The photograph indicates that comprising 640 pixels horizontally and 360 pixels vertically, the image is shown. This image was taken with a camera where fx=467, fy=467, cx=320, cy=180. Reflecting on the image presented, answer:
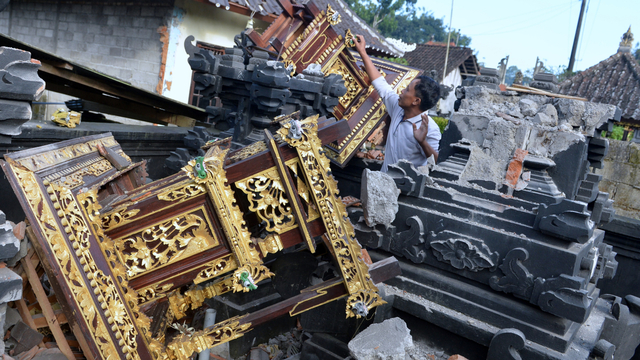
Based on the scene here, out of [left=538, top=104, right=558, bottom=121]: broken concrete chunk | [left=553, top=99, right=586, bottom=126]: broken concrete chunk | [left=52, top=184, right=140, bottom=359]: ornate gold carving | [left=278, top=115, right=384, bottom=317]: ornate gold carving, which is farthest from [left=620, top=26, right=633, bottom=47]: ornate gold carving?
[left=52, top=184, right=140, bottom=359]: ornate gold carving

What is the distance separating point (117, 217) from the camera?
2248 millimetres

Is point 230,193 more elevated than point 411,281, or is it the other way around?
point 230,193

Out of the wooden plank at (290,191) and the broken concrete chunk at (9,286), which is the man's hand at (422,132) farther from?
the broken concrete chunk at (9,286)

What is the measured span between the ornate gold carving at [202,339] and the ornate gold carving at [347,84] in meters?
3.45

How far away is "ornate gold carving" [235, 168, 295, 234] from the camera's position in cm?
238

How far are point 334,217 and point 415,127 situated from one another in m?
2.28

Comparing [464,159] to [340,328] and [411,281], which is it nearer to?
[411,281]

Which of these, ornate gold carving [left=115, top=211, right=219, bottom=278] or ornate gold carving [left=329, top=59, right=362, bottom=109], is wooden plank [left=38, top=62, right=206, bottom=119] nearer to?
ornate gold carving [left=329, top=59, right=362, bottom=109]

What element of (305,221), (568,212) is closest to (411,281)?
(568,212)

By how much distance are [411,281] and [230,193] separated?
5.93ft

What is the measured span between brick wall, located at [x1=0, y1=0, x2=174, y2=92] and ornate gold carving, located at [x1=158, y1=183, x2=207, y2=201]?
23.5 feet

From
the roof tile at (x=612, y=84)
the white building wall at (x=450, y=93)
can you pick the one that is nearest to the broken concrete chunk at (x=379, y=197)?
the roof tile at (x=612, y=84)

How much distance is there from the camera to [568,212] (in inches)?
119

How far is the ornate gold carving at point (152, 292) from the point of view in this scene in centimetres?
234
